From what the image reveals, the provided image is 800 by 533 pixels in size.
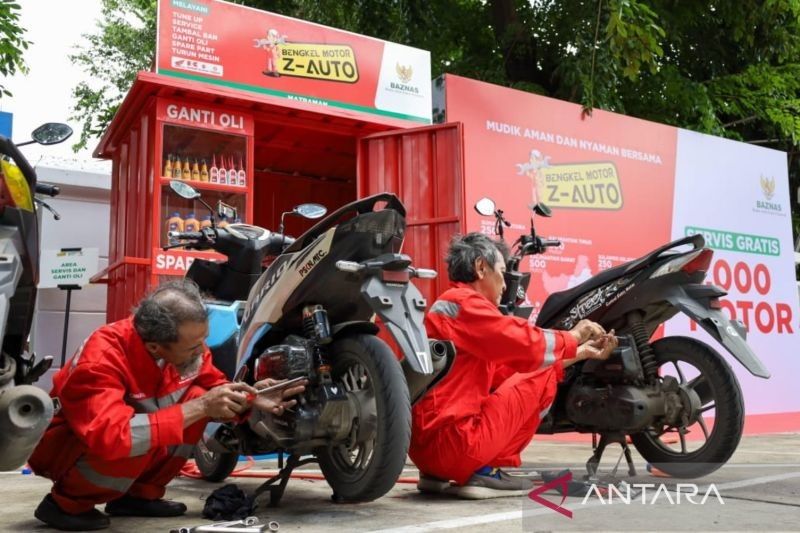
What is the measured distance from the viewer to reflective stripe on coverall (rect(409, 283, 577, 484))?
3.12 metres

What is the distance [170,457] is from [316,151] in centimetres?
637

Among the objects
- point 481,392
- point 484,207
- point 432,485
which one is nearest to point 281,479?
point 432,485

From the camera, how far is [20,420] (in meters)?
1.96

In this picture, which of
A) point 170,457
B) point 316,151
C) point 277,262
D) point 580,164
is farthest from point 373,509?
point 316,151

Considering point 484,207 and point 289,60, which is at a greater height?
point 289,60

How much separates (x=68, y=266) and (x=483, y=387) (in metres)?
5.93

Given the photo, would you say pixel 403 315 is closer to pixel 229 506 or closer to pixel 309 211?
pixel 229 506

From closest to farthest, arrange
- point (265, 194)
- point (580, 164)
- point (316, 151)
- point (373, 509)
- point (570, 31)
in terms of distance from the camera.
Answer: point (373, 509) → point (580, 164) → point (316, 151) → point (265, 194) → point (570, 31)

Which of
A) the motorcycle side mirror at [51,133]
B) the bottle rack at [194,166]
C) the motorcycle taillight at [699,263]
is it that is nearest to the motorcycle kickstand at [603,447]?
the motorcycle taillight at [699,263]

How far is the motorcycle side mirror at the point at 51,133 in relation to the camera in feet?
9.00

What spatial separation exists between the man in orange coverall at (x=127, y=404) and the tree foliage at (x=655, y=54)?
777 cm

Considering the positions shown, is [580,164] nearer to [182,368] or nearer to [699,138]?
[699,138]

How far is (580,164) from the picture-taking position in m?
7.47

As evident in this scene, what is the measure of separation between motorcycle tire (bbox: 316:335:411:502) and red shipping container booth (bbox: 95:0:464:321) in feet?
12.3
